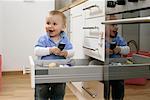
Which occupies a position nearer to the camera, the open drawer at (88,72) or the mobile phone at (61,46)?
the open drawer at (88,72)

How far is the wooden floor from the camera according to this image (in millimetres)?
1124

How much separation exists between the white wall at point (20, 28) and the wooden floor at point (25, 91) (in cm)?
23

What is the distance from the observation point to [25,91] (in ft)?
8.57

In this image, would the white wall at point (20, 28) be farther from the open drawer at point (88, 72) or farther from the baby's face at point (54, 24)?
the open drawer at point (88, 72)

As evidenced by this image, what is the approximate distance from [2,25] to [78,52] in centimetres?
166

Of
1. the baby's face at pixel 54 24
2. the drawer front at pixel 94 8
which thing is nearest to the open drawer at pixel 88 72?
the drawer front at pixel 94 8

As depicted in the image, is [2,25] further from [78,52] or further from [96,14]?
[96,14]

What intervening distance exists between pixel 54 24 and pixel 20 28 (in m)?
1.99

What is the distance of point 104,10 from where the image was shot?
1450 mm

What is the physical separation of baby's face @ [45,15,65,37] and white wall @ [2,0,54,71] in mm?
1968

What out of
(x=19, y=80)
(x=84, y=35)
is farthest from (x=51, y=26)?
(x=19, y=80)

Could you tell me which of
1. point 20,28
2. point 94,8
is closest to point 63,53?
point 94,8

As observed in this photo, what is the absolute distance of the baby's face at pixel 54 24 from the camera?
63.4 inches

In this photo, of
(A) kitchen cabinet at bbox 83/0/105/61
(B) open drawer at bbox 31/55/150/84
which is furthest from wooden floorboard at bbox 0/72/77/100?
(B) open drawer at bbox 31/55/150/84
